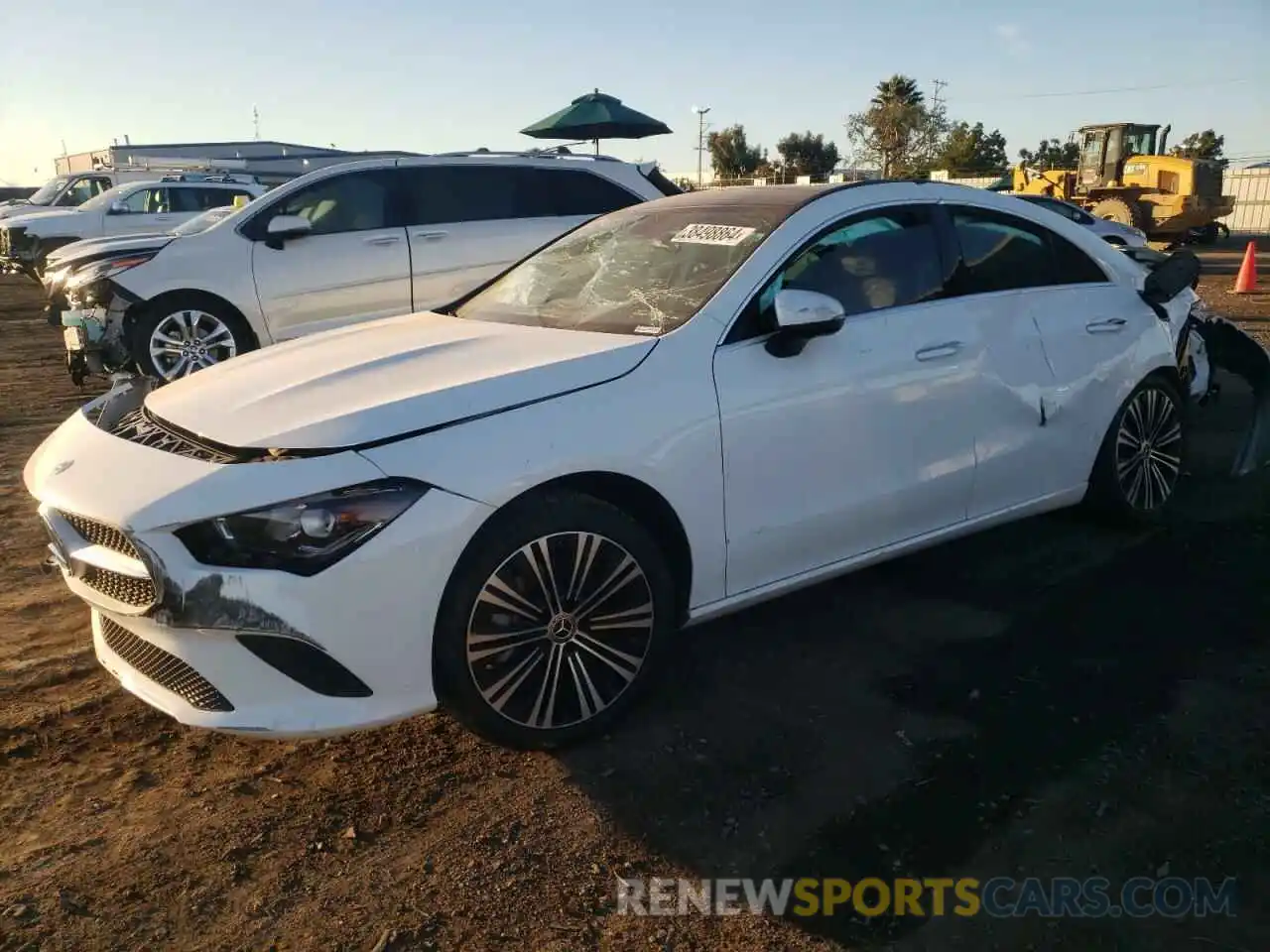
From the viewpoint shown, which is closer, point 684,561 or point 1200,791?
point 1200,791

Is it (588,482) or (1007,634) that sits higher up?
(588,482)

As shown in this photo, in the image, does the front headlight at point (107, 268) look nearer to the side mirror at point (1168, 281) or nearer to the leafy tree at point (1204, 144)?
the side mirror at point (1168, 281)

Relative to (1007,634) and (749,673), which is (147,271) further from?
(1007,634)

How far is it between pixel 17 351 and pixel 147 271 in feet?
17.0

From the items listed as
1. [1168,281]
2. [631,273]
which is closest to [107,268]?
[631,273]

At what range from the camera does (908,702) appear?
3.38 m

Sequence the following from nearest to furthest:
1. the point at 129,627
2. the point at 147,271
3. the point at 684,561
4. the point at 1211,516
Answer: the point at 129,627 → the point at 684,561 → the point at 1211,516 → the point at 147,271

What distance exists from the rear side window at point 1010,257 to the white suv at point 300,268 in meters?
4.02

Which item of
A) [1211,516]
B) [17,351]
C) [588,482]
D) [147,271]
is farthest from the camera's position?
[17,351]

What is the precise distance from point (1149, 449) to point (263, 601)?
4119 millimetres

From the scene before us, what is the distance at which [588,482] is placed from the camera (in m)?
3.01

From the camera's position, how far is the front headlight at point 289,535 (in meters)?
2.55

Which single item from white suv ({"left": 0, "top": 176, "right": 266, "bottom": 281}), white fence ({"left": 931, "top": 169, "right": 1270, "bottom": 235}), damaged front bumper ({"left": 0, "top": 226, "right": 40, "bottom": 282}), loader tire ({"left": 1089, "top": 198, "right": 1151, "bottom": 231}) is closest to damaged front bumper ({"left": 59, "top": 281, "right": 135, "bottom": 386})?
white suv ({"left": 0, "top": 176, "right": 266, "bottom": 281})

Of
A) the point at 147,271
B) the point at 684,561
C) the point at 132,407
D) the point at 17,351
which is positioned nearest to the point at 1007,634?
the point at 684,561
